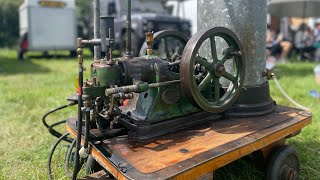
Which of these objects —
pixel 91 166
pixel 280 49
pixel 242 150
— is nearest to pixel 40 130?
pixel 91 166

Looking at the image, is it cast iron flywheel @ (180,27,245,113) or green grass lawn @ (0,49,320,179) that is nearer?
cast iron flywheel @ (180,27,245,113)

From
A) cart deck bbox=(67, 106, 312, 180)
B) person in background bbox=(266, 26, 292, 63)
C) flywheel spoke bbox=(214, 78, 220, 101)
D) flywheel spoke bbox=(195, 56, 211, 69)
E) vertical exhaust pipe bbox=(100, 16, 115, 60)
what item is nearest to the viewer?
cart deck bbox=(67, 106, 312, 180)

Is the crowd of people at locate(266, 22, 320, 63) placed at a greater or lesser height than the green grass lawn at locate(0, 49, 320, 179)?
greater

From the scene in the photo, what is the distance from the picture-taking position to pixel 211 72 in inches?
84.4

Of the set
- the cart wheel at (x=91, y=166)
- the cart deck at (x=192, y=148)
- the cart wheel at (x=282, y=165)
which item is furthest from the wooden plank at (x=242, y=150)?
the cart wheel at (x=91, y=166)

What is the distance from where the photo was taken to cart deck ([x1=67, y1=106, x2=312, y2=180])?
166cm

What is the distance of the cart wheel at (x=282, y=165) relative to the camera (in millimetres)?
2240

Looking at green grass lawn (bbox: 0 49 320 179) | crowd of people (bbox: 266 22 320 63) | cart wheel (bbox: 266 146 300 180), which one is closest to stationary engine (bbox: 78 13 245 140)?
cart wheel (bbox: 266 146 300 180)

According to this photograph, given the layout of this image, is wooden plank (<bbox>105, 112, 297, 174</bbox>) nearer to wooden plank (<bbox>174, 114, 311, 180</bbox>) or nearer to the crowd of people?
wooden plank (<bbox>174, 114, 311, 180</bbox>)

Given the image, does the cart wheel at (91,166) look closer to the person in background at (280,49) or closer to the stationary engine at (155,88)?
the stationary engine at (155,88)

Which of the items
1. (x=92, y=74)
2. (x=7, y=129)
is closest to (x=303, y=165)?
(x=92, y=74)

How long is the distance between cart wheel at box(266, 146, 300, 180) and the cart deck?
12cm

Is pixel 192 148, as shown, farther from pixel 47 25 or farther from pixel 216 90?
pixel 47 25

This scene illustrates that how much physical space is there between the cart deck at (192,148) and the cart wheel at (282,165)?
119 mm
